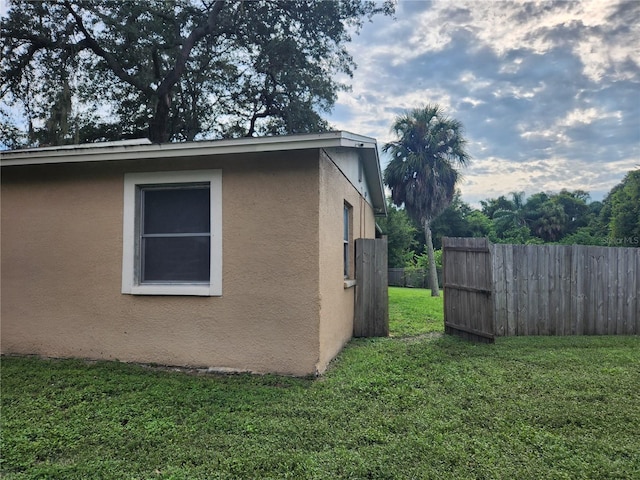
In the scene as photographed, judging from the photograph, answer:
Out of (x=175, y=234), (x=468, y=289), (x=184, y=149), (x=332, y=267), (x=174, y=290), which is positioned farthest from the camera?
(x=468, y=289)

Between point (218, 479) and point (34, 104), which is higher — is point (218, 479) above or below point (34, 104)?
below

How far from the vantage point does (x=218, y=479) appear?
239cm

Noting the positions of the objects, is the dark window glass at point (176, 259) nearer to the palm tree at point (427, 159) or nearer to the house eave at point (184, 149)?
the house eave at point (184, 149)

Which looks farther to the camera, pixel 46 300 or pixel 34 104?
pixel 34 104

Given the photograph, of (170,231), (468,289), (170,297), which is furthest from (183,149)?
(468,289)

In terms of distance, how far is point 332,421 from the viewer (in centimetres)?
323

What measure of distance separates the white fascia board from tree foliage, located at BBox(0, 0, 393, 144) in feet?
20.1

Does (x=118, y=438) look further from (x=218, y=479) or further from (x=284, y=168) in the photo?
(x=284, y=168)

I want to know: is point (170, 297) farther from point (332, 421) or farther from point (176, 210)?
point (332, 421)

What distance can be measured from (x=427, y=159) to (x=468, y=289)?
1489 cm

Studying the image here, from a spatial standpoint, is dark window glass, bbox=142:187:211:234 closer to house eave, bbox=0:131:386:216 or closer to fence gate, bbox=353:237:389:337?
house eave, bbox=0:131:386:216

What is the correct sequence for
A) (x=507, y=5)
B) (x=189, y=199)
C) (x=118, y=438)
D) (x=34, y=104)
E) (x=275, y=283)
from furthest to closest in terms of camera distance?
(x=34, y=104), (x=507, y=5), (x=189, y=199), (x=275, y=283), (x=118, y=438)

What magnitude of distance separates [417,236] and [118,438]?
38323 mm

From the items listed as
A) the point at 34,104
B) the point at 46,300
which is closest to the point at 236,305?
the point at 46,300
